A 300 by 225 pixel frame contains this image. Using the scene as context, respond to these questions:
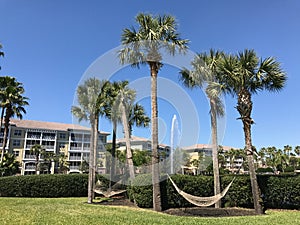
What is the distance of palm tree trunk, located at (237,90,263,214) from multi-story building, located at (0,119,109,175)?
125 feet

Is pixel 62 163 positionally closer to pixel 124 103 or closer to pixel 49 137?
pixel 49 137

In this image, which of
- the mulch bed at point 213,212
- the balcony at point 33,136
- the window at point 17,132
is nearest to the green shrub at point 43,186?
the mulch bed at point 213,212

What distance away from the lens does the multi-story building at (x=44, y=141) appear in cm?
4878

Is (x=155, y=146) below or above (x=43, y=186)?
above

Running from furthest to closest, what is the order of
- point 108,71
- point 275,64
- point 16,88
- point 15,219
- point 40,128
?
point 40,128 → point 16,88 → point 108,71 → point 275,64 → point 15,219

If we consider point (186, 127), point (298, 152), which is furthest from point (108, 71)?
point (298, 152)

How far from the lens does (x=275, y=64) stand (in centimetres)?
1076

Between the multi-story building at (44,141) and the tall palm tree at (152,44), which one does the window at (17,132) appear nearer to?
the multi-story building at (44,141)

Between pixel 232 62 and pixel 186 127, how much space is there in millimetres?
4367

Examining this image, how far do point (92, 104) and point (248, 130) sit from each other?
8.12 meters

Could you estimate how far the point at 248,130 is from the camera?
10.6 metres

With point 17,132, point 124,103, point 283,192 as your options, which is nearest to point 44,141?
point 17,132

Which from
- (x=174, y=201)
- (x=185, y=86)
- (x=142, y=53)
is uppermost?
(x=142, y=53)

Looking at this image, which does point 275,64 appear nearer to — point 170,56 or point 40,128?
point 170,56
